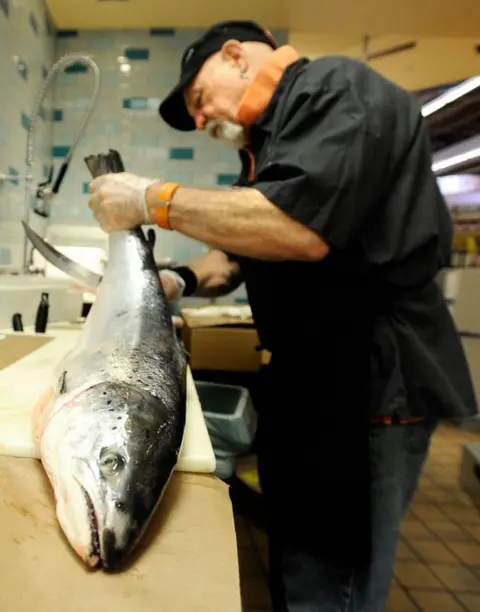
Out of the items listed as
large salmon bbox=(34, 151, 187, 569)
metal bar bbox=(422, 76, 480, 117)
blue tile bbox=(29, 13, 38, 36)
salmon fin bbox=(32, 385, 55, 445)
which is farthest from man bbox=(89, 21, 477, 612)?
metal bar bbox=(422, 76, 480, 117)

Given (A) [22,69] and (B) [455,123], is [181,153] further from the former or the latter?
(B) [455,123]

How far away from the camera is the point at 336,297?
923 millimetres

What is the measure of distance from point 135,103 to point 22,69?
26.9 inches

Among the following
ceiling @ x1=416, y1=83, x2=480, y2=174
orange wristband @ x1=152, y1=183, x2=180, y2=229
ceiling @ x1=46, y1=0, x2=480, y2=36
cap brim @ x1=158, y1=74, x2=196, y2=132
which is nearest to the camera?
orange wristband @ x1=152, y1=183, x2=180, y2=229

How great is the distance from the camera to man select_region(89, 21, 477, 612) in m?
0.81

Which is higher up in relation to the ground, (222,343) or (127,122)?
(127,122)

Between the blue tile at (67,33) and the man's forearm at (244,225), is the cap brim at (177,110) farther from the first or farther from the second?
the blue tile at (67,33)

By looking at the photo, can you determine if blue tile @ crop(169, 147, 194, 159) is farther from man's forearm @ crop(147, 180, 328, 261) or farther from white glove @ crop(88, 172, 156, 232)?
man's forearm @ crop(147, 180, 328, 261)

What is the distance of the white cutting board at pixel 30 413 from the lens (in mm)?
633

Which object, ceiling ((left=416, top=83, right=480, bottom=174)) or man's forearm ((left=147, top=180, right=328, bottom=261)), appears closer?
man's forearm ((left=147, top=180, right=328, bottom=261))

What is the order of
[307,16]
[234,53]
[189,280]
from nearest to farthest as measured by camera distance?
1. [234,53]
2. [189,280]
3. [307,16]

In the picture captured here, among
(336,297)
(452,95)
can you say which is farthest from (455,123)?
(336,297)

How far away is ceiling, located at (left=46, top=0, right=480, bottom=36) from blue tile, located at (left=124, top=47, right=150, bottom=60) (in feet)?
0.33

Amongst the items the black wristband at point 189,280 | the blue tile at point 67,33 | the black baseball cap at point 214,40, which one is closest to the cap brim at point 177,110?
the black baseball cap at point 214,40
